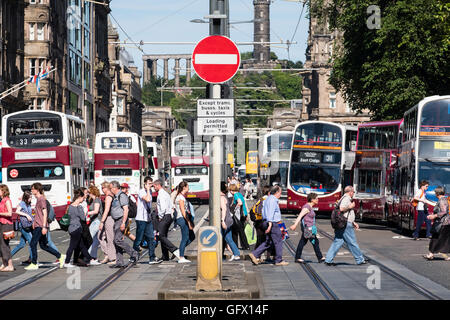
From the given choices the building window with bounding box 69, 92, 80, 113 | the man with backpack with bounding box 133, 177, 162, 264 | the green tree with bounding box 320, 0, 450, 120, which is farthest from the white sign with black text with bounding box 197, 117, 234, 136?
the building window with bounding box 69, 92, 80, 113

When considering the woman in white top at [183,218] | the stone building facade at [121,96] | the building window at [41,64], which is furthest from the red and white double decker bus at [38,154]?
the stone building facade at [121,96]

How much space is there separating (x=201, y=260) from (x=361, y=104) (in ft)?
111

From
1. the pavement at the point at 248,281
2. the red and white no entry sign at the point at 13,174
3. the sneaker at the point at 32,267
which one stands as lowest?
the sneaker at the point at 32,267

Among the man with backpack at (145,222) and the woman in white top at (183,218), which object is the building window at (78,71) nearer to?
the man with backpack at (145,222)

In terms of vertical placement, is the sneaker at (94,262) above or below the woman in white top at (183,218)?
below

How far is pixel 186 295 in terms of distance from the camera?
12.6 m

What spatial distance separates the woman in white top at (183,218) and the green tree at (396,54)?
20867 millimetres

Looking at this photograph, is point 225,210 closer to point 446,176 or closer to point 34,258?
point 34,258

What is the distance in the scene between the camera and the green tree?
4003 centimetres

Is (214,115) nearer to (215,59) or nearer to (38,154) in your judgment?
(215,59)

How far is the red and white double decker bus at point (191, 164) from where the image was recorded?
58.5 metres

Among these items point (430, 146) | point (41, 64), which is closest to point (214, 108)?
point (430, 146)

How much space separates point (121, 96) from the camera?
124000mm
